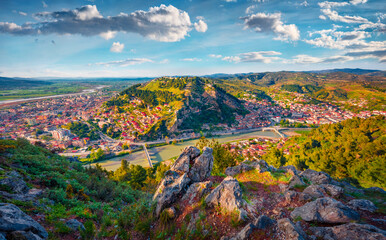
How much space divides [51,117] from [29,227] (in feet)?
311

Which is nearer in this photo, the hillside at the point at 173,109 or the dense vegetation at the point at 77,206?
the dense vegetation at the point at 77,206

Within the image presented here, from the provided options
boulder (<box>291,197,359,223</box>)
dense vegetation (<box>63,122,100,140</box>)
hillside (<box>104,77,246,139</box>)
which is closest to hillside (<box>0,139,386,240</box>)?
boulder (<box>291,197,359,223</box>)

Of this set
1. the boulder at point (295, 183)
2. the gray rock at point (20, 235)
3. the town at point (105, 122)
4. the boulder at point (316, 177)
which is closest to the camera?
the gray rock at point (20, 235)

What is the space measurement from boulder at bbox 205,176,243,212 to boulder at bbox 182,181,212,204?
0.59m

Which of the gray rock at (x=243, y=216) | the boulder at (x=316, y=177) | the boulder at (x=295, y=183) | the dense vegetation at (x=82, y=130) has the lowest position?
the dense vegetation at (x=82, y=130)

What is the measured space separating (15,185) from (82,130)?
66.3m

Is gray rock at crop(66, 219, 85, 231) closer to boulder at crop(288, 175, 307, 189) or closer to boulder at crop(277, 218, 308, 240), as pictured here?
boulder at crop(277, 218, 308, 240)

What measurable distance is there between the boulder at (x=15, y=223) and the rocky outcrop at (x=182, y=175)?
4200 mm

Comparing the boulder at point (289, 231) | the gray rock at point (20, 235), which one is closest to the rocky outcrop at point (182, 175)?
the gray rock at point (20, 235)

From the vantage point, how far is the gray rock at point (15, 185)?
6.61m

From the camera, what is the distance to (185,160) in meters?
10.1

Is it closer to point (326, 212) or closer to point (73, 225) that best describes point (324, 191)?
point (326, 212)

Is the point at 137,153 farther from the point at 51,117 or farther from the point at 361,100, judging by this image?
the point at 361,100

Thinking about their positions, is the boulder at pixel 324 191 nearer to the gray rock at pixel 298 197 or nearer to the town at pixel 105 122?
the gray rock at pixel 298 197
